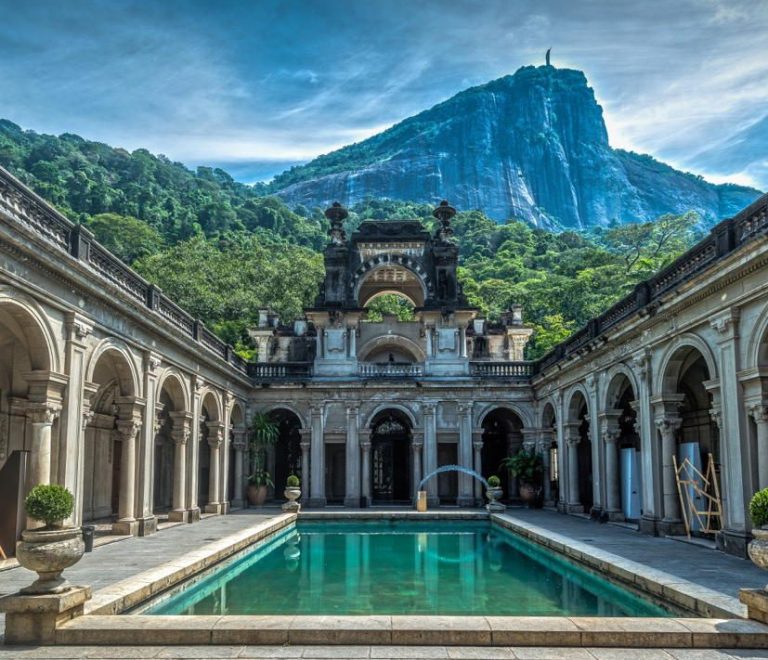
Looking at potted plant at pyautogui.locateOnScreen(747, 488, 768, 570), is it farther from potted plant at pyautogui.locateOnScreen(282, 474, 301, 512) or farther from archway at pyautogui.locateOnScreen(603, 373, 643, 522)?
potted plant at pyautogui.locateOnScreen(282, 474, 301, 512)

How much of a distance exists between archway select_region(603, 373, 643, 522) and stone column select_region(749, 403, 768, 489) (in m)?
7.03

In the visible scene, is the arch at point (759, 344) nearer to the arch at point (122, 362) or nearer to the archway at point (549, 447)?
the arch at point (122, 362)

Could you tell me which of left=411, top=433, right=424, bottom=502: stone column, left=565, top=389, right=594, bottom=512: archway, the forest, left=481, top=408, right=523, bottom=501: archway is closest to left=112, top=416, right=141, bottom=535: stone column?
left=565, top=389, right=594, bottom=512: archway

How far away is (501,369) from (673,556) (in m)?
16.6

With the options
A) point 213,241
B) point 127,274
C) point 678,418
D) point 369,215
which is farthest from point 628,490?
point 369,215

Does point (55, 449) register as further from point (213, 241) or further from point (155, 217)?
point (155, 217)

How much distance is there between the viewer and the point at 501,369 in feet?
97.6

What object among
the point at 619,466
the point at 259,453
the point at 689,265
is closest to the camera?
the point at 689,265

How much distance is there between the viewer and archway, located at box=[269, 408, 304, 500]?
31.5 meters

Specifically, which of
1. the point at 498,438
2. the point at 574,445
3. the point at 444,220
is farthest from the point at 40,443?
the point at 498,438

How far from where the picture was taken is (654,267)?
54.8 meters

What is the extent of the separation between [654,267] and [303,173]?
131 meters

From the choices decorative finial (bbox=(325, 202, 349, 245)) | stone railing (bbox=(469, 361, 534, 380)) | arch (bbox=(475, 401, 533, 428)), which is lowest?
arch (bbox=(475, 401, 533, 428))

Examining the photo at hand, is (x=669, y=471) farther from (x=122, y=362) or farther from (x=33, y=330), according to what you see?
(x=33, y=330)
